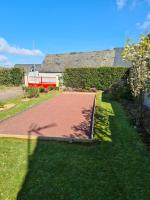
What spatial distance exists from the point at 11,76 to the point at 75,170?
37.7 meters

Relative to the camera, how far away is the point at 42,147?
8.18m

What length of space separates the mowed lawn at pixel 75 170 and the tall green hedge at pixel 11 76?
3413cm

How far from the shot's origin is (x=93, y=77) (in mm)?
35312

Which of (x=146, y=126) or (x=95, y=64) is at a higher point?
(x=95, y=64)

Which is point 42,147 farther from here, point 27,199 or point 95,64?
point 95,64

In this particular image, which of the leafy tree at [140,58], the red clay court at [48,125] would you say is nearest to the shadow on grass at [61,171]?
the red clay court at [48,125]

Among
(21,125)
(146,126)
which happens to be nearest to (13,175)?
(21,125)

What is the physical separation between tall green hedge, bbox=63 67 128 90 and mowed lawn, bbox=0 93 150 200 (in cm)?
2456

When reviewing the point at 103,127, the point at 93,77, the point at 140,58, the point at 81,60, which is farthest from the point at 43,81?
the point at 140,58

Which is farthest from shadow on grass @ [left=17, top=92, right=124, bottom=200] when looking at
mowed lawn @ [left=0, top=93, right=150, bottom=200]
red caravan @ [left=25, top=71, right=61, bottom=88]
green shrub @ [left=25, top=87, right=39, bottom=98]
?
red caravan @ [left=25, top=71, right=61, bottom=88]

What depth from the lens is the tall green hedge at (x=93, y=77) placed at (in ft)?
110

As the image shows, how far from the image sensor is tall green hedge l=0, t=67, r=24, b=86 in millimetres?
41875

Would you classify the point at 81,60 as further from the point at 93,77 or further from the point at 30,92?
the point at 30,92

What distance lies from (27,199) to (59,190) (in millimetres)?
722
